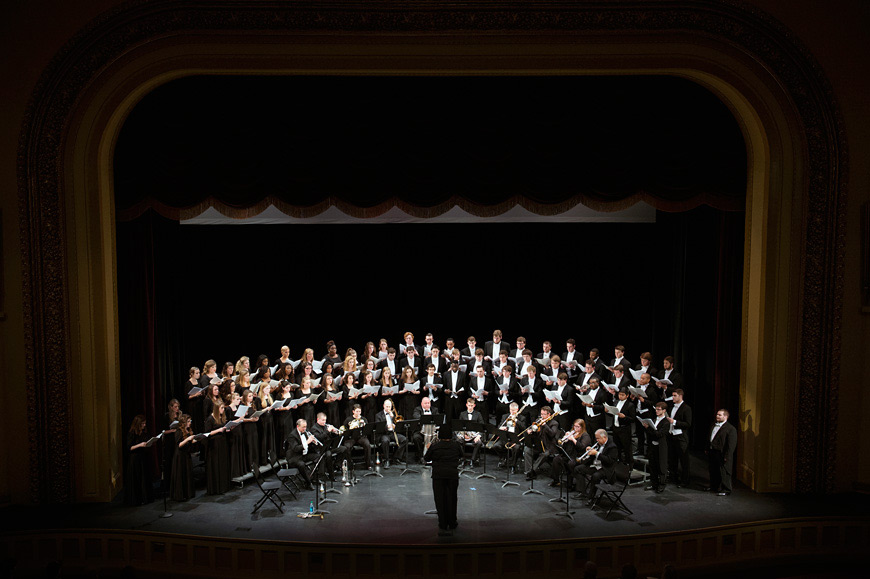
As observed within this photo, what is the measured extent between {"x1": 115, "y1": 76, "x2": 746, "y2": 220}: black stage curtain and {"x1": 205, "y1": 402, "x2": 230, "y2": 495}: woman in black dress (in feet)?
9.49

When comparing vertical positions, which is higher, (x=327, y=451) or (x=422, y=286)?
(x=422, y=286)

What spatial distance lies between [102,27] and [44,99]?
3.94 ft

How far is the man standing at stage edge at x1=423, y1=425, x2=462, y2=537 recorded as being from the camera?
856cm

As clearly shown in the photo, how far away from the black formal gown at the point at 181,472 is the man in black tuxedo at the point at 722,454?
7122 mm

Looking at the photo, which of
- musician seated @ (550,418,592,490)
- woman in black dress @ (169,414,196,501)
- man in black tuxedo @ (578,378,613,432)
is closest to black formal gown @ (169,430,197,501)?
woman in black dress @ (169,414,196,501)

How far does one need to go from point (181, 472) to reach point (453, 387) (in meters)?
4.62

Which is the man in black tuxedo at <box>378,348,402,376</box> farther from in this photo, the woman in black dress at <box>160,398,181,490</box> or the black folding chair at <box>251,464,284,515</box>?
the woman in black dress at <box>160,398,181,490</box>

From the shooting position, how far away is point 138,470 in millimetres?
9359

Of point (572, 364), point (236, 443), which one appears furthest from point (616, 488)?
point (236, 443)

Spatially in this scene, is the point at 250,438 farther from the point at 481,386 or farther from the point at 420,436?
the point at 481,386

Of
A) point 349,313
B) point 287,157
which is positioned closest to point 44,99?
point 287,157

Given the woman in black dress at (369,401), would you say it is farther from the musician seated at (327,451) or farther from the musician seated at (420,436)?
the musician seated at (327,451)

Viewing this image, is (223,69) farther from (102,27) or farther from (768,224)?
(768,224)

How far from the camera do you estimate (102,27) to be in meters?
9.20
